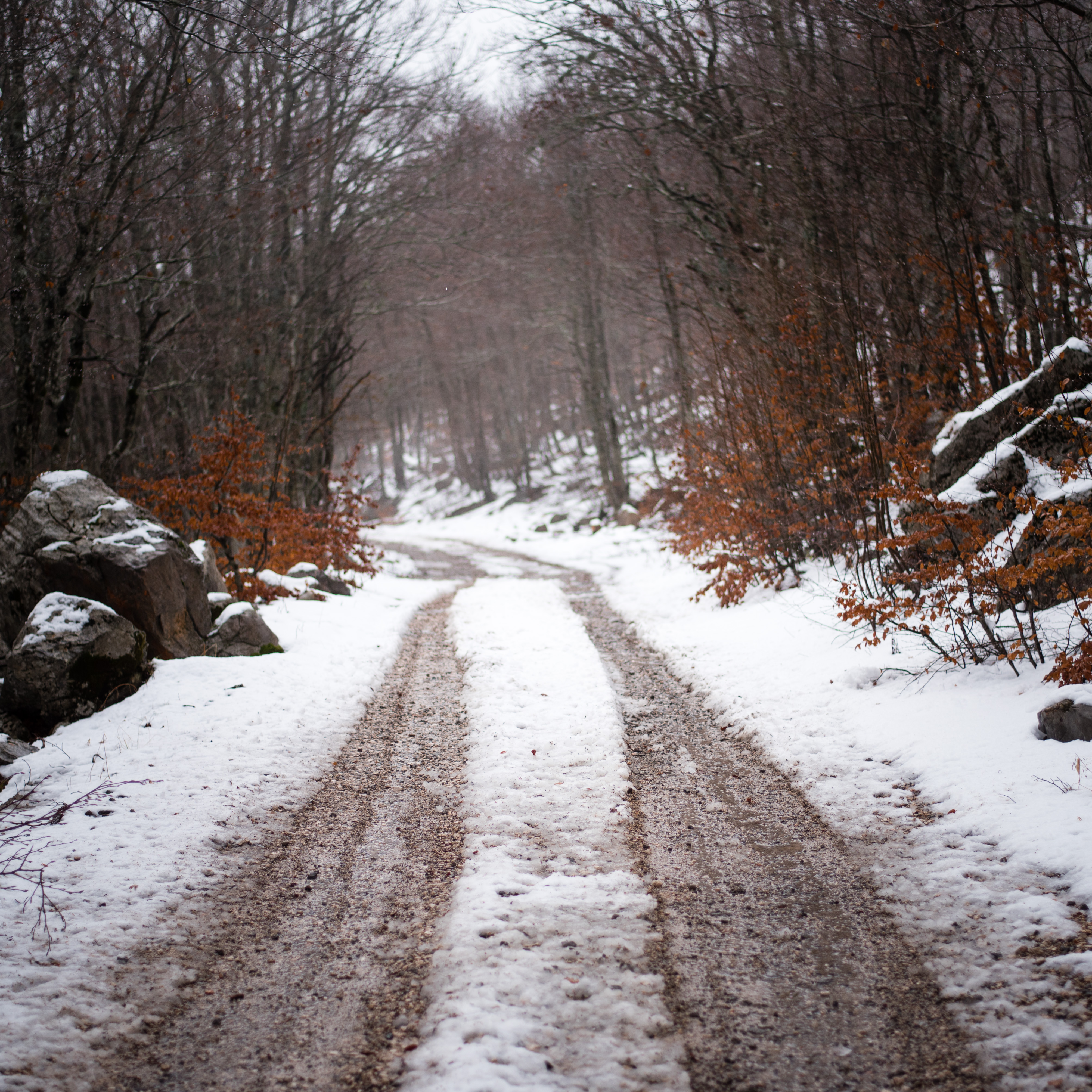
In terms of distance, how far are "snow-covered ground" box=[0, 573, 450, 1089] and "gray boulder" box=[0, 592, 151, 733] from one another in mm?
235

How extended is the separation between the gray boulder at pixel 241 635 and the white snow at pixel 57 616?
1246 mm

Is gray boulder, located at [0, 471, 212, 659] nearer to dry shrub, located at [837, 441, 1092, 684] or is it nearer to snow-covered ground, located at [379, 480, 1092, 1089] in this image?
snow-covered ground, located at [379, 480, 1092, 1089]

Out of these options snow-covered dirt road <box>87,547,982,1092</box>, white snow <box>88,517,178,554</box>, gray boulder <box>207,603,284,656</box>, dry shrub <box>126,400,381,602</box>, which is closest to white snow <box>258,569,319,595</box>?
dry shrub <box>126,400,381,602</box>

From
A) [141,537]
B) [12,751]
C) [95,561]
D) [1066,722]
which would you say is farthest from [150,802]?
[1066,722]

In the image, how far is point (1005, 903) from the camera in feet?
10.0

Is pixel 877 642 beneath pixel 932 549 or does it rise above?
beneath

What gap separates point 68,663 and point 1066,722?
7.25 m

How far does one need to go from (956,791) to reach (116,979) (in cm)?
425

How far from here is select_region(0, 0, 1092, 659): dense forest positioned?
23.5ft

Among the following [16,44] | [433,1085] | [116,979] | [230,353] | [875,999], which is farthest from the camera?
[230,353]

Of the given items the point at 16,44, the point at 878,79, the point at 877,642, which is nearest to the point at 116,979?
the point at 877,642

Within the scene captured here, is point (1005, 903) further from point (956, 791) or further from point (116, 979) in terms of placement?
point (116, 979)

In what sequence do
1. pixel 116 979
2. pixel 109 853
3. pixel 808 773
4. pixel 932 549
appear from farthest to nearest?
1. pixel 932 549
2. pixel 808 773
3. pixel 109 853
4. pixel 116 979

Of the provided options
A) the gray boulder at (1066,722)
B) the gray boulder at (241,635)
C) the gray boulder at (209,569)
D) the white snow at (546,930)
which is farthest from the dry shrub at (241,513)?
the gray boulder at (1066,722)
